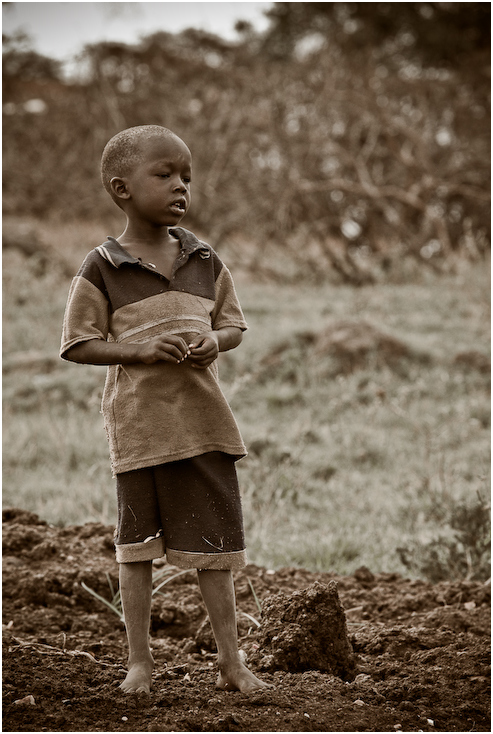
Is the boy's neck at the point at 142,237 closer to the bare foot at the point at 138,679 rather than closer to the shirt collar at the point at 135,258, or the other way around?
the shirt collar at the point at 135,258

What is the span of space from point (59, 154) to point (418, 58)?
623cm

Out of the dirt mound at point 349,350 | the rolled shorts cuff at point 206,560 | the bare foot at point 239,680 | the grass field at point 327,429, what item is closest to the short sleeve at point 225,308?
the rolled shorts cuff at point 206,560

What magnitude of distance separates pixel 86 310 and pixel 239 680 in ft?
3.75

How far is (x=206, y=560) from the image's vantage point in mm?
2201

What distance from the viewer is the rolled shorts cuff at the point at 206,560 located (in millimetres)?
2197

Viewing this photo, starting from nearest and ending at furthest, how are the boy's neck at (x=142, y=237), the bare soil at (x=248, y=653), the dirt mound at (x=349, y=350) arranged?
the bare soil at (x=248, y=653) < the boy's neck at (x=142, y=237) < the dirt mound at (x=349, y=350)

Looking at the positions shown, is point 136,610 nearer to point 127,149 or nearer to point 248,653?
point 248,653

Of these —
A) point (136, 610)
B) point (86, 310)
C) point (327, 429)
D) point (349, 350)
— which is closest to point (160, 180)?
point (86, 310)

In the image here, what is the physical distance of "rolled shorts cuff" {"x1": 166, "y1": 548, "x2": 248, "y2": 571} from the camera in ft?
7.21

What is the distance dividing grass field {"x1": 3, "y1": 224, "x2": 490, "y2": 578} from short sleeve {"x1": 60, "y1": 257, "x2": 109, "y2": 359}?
1831 mm

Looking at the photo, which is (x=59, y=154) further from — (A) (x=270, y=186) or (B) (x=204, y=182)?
(A) (x=270, y=186)

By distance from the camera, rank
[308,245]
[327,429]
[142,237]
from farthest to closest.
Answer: [308,245], [327,429], [142,237]

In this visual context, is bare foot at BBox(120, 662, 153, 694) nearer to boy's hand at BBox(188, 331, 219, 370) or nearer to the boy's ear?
boy's hand at BBox(188, 331, 219, 370)

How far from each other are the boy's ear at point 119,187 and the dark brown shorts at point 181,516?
79 cm
